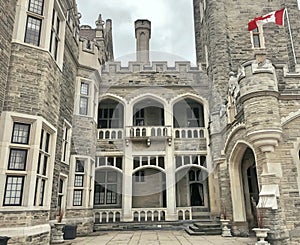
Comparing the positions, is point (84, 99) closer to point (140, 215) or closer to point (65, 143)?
point (65, 143)

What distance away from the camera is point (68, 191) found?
424 inches

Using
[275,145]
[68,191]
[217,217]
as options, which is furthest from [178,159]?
[275,145]

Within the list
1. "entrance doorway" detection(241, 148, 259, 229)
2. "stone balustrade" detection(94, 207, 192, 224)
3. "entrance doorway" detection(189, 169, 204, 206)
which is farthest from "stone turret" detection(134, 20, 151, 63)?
"entrance doorway" detection(241, 148, 259, 229)

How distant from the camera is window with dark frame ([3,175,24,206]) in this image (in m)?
6.28

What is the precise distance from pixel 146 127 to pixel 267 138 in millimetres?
7390

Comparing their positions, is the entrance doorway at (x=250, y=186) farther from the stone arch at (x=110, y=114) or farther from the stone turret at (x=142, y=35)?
the stone turret at (x=142, y=35)

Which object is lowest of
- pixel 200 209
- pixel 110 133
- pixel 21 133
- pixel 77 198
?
pixel 200 209

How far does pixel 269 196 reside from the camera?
7332mm

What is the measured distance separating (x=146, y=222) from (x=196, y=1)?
16.3 m

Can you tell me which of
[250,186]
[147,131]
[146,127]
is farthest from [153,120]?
[250,186]

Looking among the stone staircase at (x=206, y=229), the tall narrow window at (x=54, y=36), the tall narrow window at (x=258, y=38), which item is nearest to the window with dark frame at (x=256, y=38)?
the tall narrow window at (x=258, y=38)

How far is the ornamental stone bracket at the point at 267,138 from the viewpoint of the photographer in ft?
25.1

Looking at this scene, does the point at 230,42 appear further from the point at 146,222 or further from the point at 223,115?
the point at 146,222

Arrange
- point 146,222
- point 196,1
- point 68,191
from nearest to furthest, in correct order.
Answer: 1. point 68,191
2. point 146,222
3. point 196,1
